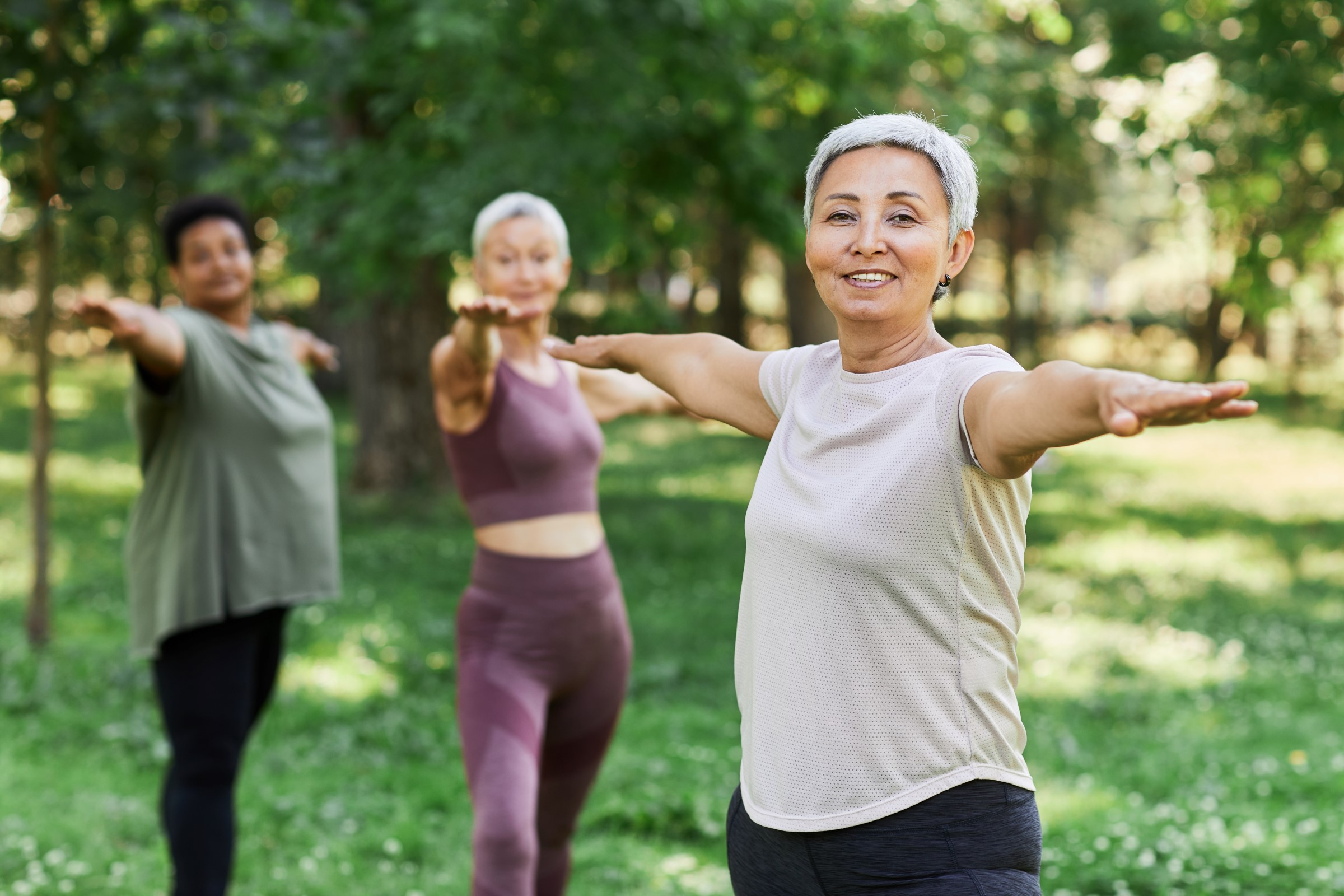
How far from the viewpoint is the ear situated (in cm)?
205

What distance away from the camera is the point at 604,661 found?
3.56 meters

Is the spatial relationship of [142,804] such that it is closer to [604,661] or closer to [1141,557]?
[604,661]

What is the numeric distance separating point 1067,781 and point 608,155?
17.0 feet

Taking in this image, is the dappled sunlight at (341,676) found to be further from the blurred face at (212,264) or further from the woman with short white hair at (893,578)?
the woman with short white hair at (893,578)

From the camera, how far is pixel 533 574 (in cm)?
344

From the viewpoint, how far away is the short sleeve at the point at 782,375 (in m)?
2.24

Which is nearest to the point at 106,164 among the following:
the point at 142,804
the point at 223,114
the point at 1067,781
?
the point at 223,114

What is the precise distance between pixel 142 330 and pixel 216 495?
1.98 ft

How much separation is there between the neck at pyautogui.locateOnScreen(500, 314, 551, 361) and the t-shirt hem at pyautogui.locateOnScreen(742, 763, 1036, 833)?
1.91 meters

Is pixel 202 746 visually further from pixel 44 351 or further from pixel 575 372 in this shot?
pixel 44 351

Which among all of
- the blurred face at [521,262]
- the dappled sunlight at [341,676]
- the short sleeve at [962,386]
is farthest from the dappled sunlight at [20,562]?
the short sleeve at [962,386]

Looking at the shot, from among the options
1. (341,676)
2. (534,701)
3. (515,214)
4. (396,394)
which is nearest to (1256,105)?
(396,394)

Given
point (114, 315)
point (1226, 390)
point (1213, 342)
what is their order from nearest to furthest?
point (1226, 390) < point (114, 315) < point (1213, 342)

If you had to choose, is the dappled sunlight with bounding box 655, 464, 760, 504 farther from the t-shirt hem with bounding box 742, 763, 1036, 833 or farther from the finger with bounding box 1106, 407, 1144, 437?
the finger with bounding box 1106, 407, 1144, 437
